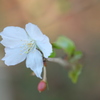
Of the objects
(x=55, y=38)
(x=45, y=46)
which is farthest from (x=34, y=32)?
(x=55, y=38)

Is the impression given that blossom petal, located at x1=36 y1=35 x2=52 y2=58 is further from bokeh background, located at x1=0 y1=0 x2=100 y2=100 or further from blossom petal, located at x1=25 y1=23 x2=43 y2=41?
bokeh background, located at x1=0 y1=0 x2=100 y2=100

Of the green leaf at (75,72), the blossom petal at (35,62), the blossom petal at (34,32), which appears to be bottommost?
the green leaf at (75,72)

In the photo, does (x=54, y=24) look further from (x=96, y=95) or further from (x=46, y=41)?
(x=46, y=41)

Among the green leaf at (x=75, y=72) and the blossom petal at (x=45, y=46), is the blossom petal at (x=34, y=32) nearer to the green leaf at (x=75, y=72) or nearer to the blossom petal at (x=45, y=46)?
the blossom petal at (x=45, y=46)

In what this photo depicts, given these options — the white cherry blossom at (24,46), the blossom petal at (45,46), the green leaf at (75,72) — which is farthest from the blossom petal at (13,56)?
the green leaf at (75,72)

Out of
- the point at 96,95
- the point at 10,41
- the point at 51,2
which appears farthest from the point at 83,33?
the point at 10,41

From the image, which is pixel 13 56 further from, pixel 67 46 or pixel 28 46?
pixel 67 46

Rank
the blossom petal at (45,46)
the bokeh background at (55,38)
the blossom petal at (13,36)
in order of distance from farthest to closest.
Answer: the bokeh background at (55,38)
the blossom petal at (13,36)
the blossom petal at (45,46)
